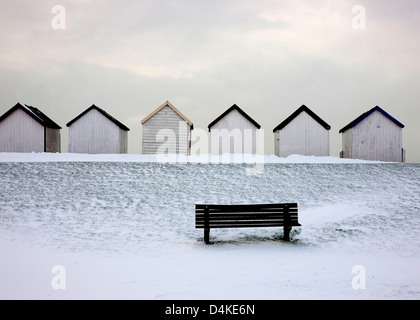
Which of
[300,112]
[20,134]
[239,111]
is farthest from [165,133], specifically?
[20,134]

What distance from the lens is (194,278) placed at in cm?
819

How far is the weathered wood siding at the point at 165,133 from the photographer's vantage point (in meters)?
30.2

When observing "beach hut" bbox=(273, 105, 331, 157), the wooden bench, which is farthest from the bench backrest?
"beach hut" bbox=(273, 105, 331, 157)

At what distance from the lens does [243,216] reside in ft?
39.6

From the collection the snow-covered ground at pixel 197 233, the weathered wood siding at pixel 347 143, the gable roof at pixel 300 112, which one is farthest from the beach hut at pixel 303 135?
the snow-covered ground at pixel 197 233

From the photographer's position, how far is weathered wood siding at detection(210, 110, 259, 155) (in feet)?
99.8

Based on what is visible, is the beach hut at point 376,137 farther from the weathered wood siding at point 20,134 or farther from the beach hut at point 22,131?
the weathered wood siding at point 20,134

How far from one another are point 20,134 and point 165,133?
11292mm

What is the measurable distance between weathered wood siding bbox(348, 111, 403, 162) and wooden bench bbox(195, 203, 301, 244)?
21.2m

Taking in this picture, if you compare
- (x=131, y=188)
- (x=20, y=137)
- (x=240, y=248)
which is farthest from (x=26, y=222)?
(x=20, y=137)

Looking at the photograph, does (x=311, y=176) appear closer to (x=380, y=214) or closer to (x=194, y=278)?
(x=380, y=214)

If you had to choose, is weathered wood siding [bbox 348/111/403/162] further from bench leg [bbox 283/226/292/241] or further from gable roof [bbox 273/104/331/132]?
bench leg [bbox 283/226/292/241]

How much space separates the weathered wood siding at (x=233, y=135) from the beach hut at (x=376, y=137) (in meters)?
7.98
